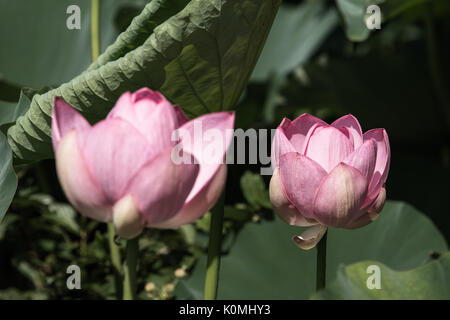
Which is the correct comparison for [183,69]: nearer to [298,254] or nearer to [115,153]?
[115,153]

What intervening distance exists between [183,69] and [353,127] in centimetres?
16

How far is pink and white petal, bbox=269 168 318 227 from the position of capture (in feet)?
1.26

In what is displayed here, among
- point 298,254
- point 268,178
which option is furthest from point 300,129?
point 268,178

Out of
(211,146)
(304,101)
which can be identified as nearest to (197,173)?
(211,146)

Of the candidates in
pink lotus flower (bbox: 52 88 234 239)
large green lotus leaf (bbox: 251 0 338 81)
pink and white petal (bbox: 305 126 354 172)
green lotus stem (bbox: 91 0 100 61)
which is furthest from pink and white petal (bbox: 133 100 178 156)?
large green lotus leaf (bbox: 251 0 338 81)

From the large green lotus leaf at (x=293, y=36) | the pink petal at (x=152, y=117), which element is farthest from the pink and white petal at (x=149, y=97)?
the large green lotus leaf at (x=293, y=36)

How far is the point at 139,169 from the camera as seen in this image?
0.31 meters

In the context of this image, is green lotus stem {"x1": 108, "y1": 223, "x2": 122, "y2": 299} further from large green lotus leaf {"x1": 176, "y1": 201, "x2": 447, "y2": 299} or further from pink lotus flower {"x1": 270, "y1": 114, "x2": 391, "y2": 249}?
pink lotus flower {"x1": 270, "y1": 114, "x2": 391, "y2": 249}

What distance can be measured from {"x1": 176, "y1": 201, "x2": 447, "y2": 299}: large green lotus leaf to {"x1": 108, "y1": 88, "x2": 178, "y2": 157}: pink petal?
1.26ft

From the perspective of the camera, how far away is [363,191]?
367mm

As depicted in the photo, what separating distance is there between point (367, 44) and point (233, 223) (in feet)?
3.40

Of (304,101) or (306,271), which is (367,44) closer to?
(304,101)

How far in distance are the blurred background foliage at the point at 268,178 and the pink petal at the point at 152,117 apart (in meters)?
0.16

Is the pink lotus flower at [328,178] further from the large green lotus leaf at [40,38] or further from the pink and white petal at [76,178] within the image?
the large green lotus leaf at [40,38]
